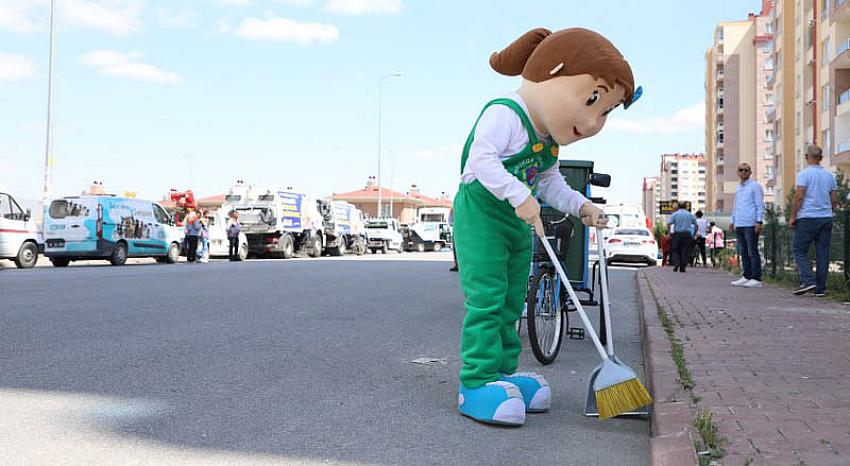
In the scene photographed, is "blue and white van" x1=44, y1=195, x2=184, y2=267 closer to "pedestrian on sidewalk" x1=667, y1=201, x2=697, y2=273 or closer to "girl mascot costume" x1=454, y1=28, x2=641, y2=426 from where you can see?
"pedestrian on sidewalk" x1=667, y1=201, x2=697, y2=273

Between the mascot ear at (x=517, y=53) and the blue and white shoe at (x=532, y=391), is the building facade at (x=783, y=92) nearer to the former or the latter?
the mascot ear at (x=517, y=53)

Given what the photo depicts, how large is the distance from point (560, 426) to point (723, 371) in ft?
4.16

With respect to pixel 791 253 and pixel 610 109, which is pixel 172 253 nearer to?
pixel 791 253

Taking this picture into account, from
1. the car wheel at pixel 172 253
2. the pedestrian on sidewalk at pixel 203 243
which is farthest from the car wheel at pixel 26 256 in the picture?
the pedestrian on sidewalk at pixel 203 243

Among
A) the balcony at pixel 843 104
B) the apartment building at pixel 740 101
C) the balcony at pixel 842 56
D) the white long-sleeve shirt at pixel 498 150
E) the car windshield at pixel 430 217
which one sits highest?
the apartment building at pixel 740 101

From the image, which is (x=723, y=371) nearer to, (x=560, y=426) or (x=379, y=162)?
(x=560, y=426)

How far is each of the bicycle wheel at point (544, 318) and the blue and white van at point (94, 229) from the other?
708 inches

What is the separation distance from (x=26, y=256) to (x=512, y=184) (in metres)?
19.0

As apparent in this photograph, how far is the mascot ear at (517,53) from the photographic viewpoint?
168 inches

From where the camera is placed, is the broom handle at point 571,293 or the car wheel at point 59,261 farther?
the car wheel at point 59,261

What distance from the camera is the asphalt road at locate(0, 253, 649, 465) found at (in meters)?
3.48

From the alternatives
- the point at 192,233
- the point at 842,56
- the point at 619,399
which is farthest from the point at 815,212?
the point at 842,56

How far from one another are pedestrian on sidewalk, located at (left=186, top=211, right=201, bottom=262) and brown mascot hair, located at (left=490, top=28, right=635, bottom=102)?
69.6 ft

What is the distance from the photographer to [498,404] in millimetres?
3869
